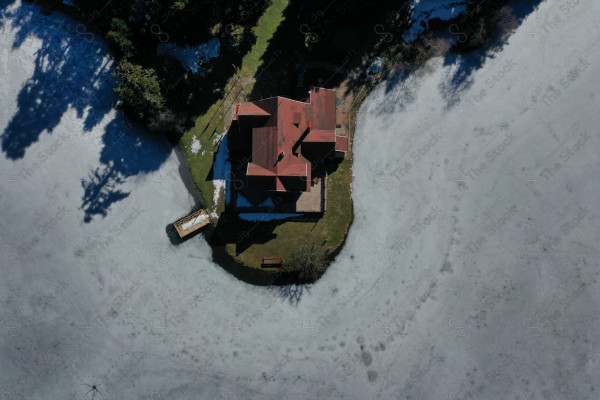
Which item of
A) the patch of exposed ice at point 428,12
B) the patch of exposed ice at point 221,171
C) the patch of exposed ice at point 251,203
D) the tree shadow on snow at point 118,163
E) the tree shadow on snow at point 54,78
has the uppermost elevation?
the tree shadow on snow at point 54,78

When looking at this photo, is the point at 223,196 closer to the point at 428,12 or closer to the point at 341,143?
the point at 341,143

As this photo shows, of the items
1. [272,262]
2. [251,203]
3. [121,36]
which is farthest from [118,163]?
[272,262]

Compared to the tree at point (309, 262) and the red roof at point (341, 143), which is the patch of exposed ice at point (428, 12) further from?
the tree at point (309, 262)

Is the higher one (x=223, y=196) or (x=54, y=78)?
(x=54, y=78)

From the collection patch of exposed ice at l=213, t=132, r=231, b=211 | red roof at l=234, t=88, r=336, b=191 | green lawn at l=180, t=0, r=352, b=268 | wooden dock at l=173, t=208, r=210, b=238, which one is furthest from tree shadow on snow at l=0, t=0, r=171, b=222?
red roof at l=234, t=88, r=336, b=191

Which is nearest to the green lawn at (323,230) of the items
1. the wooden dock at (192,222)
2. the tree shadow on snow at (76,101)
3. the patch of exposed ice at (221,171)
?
the wooden dock at (192,222)
